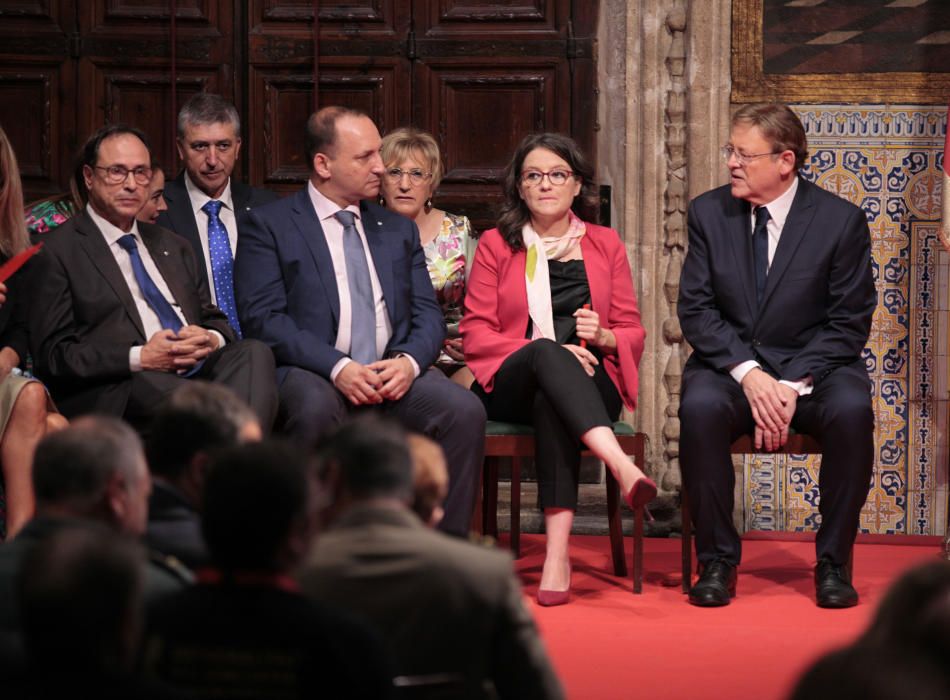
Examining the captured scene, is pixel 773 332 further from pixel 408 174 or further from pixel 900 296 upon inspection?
pixel 408 174

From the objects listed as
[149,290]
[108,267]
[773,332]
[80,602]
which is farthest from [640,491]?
[80,602]

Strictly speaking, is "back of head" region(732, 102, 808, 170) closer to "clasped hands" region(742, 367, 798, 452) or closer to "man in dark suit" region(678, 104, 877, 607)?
"man in dark suit" region(678, 104, 877, 607)

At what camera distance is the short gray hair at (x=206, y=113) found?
198 inches

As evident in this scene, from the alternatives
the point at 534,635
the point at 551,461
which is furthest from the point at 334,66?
the point at 534,635

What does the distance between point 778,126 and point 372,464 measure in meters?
2.79

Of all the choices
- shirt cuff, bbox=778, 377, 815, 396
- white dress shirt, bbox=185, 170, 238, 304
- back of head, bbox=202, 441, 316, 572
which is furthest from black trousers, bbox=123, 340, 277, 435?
back of head, bbox=202, 441, 316, 572

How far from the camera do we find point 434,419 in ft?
14.3

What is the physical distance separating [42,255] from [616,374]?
1.79 metres

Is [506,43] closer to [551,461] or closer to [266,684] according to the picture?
[551,461]

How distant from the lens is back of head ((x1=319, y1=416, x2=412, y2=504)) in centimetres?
209

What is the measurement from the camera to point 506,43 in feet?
19.1

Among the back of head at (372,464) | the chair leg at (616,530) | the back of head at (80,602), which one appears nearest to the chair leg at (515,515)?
the chair leg at (616,530)

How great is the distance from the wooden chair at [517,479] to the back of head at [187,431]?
1974 mm

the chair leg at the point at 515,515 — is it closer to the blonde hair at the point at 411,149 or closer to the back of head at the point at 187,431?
the blonde hair at the point at 411,149
